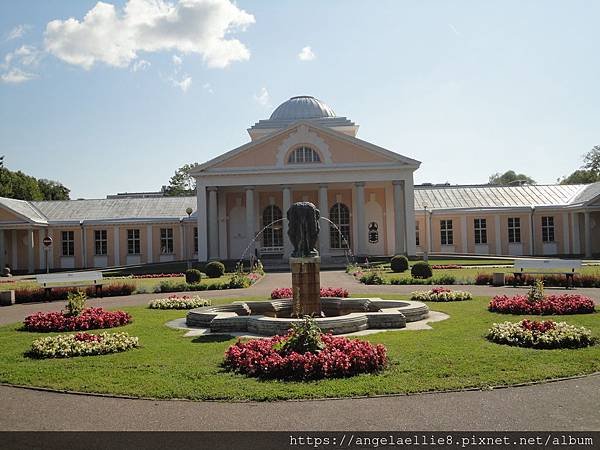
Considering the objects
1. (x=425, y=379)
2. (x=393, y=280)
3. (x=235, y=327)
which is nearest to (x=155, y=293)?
(x=393, y=280)

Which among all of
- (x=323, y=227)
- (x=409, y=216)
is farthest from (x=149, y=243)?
(x=409, y=216)

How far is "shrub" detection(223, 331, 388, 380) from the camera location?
28.6 ft

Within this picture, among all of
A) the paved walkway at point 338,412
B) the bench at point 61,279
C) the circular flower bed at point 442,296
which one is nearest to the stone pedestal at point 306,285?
the paved walkway at point 338,412

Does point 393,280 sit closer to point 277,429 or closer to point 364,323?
point 364,323

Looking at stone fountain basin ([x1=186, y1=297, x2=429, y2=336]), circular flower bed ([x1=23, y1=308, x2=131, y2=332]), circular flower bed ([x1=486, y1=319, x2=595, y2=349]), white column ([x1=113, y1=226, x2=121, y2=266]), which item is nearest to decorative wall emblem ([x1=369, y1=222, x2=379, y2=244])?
white column ([x1=113, y1=226, x2=121, y2=266])

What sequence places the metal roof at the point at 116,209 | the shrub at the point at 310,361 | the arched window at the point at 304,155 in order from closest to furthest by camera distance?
the shrub at the point at 310,361 < the arched window at the point at 304,155 < the metal roof at the point at 116,209

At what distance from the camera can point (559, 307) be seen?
14695mm

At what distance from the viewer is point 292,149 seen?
1626 inches

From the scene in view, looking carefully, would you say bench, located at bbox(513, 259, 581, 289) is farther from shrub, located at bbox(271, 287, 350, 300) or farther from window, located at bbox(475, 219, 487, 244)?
window, located at bbox(475, 219, 487, 244)

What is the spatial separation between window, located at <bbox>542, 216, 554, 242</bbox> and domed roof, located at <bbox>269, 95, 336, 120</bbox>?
2107 centimetres

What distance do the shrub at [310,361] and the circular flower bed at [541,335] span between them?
115 inches

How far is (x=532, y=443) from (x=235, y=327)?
27.2 ft

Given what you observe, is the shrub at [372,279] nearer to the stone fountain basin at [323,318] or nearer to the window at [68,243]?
the stone fountain basin at [323,318]

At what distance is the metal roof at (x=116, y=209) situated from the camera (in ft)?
154
